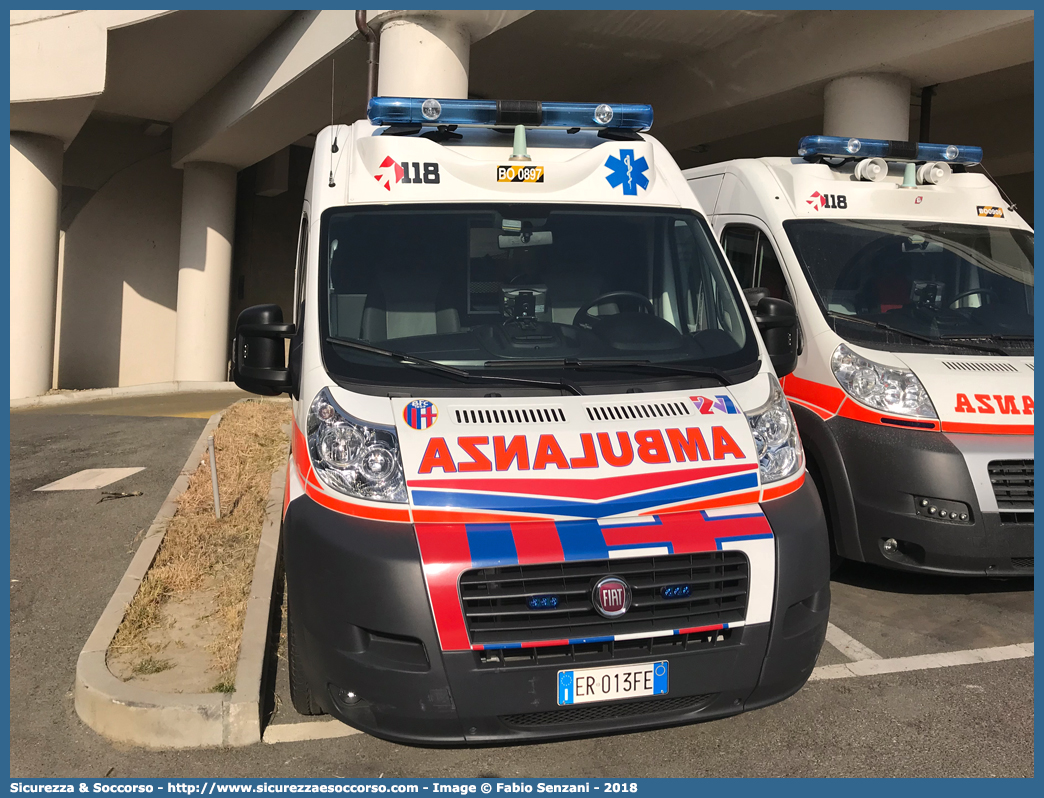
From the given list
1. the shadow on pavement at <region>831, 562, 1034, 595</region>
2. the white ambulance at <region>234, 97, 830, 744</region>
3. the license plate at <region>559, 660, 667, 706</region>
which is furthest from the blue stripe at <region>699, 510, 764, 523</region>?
the shadow on pavement at <region>831, 562, 1034, 595</region>

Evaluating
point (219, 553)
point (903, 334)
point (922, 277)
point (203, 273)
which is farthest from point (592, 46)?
point (203, 273)

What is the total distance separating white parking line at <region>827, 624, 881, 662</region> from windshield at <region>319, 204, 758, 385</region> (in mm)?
1586

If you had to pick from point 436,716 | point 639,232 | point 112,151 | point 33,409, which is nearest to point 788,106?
point 639,232

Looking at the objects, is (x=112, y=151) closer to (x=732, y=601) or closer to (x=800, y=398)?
(x=800, y=398)

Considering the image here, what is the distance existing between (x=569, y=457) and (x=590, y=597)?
A: 500 mm

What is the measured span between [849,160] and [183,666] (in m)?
5.03

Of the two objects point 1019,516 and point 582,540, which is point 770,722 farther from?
point 1019,516

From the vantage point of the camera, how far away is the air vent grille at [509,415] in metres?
3.42

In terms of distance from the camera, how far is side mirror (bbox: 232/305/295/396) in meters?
3.95

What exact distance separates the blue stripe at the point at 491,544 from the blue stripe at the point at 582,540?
170mm

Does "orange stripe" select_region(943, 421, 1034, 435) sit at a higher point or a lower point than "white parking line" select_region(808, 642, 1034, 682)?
higher

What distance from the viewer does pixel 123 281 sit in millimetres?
22484

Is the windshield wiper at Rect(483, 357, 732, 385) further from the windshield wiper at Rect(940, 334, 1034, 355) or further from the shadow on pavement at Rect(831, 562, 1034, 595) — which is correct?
the shadow on pavement at Rect(831, 562, 1034, 595)

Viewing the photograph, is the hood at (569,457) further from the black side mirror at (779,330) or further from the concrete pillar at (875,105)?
the concrete pillar at (875,105)
